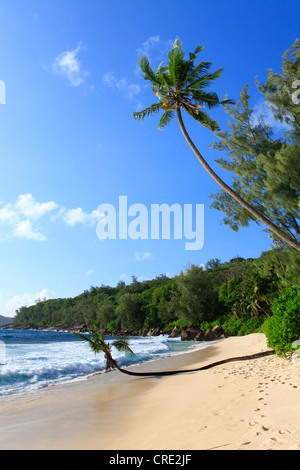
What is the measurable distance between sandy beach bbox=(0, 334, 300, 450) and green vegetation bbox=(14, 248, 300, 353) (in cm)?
267

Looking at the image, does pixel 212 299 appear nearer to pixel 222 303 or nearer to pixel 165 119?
pixel 222 303

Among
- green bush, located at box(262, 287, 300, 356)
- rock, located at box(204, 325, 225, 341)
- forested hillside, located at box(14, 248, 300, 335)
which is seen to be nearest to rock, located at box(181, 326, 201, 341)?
rock, located at box(204, 325, 225, 341)

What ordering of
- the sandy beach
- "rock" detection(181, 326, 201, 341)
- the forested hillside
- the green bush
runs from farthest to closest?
1. "rock" detection(181, 326, 201, 341)
2. the forested hillside
3. the green bush
4. the sandy beach

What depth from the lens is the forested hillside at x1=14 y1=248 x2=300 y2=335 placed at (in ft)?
63.2

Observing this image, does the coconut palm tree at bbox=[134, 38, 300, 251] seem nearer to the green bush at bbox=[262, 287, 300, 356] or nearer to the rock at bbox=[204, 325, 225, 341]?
the green bush at bbox=[262, 287, 300, 356]

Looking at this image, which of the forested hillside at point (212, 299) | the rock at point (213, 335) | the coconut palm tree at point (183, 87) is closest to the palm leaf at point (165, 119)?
the coconut palm tree at point (183, 87)

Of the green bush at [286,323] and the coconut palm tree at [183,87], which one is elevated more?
the coconut palm tree at [183,87]

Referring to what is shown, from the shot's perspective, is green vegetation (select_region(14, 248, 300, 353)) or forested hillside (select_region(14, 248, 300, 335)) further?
forested hillside (select_region(14, 248, 300, 335))

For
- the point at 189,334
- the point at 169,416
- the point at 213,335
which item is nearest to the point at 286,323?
the point at 169,416

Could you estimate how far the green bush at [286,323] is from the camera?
40.1 ft

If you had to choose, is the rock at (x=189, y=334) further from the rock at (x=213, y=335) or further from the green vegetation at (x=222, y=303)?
the green vegetation at (x=222, y=303)

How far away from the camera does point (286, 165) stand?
14.1 meters
